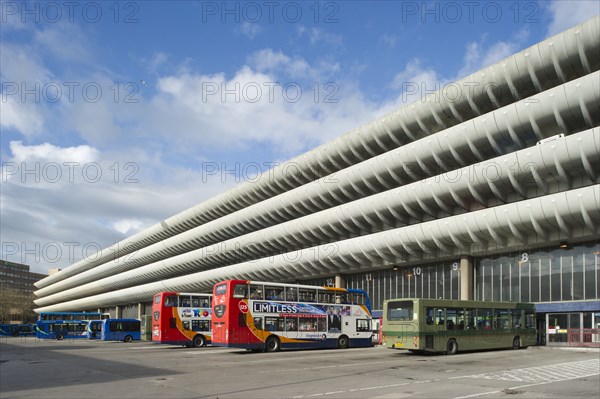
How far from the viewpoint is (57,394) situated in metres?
14.8

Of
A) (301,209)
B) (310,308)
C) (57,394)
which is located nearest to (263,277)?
(301,209)

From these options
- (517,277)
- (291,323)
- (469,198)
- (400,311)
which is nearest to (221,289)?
(291,323)

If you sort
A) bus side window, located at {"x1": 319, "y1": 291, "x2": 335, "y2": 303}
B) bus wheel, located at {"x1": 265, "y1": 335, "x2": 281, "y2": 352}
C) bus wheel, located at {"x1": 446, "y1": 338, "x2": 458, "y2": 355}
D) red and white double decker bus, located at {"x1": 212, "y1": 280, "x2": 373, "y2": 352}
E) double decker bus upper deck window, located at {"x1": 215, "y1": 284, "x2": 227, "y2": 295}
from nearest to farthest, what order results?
1. bus wheel, located at {"x1": 446, "y1": 338, "x2": 458, "y2": 355}
2. red and white double decker bus, located at {"x1": 212, "y1": 280, "x2": 373, "y2": 352}
3. double decker bus upper deck window, located at {"x1": 215, "y1": 284, "x2": 227, "y2": 295}
4. bus wheel, located at {"x1": 265, "y1": 335, "x2": 281, "y2": 352}
5. bus side window, located at {"x1": 319, "y1": 291, "x2": 335, "y2": 303}

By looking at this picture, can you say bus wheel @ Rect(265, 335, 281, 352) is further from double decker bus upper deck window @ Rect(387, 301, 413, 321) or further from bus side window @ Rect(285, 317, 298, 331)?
double decker bus upper deck window @ Rect(387, 301, 413, 321)

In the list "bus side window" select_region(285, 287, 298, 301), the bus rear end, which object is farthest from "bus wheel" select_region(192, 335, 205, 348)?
Result: "bus side window" select_region(285, 287, 298, 301)

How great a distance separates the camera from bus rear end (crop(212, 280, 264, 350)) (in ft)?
Result: 102

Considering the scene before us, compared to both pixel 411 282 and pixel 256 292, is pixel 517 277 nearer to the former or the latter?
pixel 411 282

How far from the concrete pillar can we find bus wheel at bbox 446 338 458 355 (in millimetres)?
12229

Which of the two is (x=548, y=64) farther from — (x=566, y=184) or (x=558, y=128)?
→ (x=566, y=184)

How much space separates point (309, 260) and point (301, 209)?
694 centimetres

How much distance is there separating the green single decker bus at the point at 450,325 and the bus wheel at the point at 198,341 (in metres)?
17.5

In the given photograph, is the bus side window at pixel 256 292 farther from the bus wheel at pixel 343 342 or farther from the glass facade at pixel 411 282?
the glass facade at pixel 411 282

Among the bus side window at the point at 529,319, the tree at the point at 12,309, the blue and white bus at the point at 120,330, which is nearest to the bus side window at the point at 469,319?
the bus side window at the point at 529,319

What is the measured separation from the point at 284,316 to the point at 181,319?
1124cm
